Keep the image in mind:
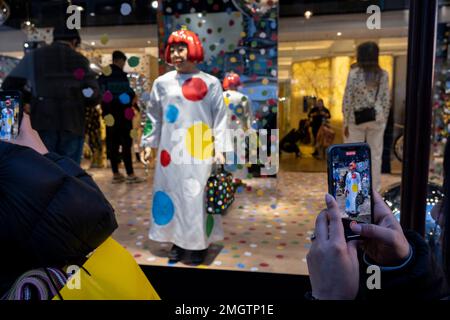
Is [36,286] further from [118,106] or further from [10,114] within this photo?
[118,106]

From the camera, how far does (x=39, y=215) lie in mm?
595

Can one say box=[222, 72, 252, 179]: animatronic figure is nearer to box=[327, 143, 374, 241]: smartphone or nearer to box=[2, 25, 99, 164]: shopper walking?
box=[2, 25, 99, 164]: shopper walking

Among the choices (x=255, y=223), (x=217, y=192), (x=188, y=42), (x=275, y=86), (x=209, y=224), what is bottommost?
(x=255, y=223)

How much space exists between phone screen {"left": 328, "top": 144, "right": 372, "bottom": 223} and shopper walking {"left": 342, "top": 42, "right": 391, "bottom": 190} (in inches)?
49.0

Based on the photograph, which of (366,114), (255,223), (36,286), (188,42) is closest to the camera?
(36,286)

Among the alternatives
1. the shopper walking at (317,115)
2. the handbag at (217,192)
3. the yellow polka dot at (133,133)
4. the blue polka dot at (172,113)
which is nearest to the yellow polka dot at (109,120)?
the yellow polka dot at (133,133)

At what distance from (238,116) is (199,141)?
0.61m

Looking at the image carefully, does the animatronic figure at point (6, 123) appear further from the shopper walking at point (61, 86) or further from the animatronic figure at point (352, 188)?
the shopper walking at point (61, 86)

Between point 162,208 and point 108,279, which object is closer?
point 108,279

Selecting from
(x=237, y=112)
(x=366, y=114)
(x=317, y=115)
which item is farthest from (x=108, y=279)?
(x=237, y=112)

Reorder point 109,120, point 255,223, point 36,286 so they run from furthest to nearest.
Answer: point 255,223
point 109,120
point 36,286

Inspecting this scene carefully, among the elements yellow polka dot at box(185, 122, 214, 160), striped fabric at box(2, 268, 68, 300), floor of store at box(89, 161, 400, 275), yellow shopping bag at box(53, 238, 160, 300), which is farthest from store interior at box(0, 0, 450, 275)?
striped fabric at box(2, 268, 68, 300)

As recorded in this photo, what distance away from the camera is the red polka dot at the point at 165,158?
1.98m
